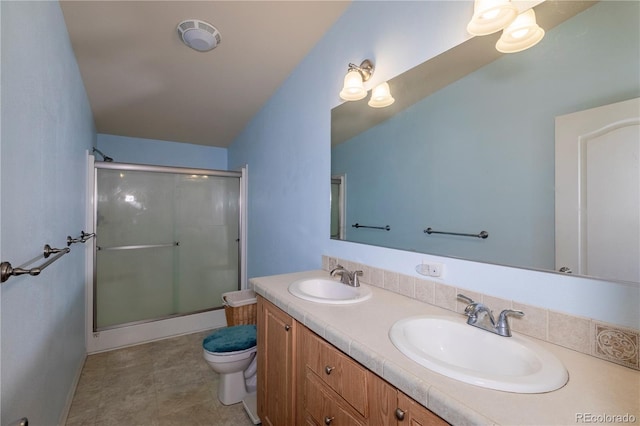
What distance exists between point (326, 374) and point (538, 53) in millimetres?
1334

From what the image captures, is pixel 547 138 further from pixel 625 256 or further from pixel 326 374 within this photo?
pixel 326 374

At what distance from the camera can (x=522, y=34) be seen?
92 centimetres

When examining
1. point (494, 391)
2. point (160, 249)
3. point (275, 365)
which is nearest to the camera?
point (494, 391)

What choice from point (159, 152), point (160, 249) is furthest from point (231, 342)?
point (159, 152)

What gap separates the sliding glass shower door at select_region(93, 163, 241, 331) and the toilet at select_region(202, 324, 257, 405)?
54.9 inches

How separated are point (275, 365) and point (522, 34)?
1.72 metres

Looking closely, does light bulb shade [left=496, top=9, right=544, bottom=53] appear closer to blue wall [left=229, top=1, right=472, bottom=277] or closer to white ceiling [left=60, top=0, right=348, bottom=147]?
blue wall [left=229, top=1, right=472, bottom=277]

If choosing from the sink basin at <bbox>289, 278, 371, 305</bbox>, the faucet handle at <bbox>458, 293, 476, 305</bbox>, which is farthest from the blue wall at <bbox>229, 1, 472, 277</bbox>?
the faucet handle at <bbox>458, 293, 476, 305</bbox>

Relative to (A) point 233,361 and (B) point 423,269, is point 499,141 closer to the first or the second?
(B) point 423,269

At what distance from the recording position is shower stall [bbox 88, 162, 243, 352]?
8.65 feet

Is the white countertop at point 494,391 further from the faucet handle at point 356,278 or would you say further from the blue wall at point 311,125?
the blue wall at point 311,125

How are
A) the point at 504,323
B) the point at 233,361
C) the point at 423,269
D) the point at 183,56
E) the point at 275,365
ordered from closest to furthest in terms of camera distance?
1. the point at 504,323
2. the point at 423,269
3. the point at 275,365
4. the point at 233,361
5. the point at 183,56

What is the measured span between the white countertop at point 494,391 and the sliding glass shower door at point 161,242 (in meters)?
2.57

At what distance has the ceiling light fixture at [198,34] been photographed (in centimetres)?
173
